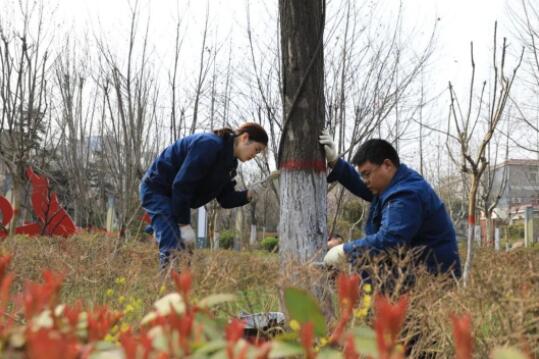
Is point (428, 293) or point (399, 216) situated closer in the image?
point (428, 293)

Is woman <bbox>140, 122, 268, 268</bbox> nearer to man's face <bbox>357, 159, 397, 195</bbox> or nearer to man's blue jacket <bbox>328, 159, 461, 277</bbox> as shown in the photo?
man's face <bbox>357, 159, 397, 195</bbox>

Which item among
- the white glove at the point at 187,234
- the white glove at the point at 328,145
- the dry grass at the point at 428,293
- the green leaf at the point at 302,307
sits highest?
the white glove at the point at 328,145

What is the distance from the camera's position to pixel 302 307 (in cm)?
112

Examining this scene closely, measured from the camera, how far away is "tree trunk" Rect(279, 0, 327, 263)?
3.02 meters

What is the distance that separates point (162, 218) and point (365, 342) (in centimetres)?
250

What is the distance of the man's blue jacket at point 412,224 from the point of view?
2529 mm

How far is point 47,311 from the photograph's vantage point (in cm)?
104

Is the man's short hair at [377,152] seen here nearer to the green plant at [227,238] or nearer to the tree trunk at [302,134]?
the tree trunk at [302,134]

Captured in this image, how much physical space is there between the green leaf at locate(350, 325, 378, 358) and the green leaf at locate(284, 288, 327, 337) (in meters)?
0.08

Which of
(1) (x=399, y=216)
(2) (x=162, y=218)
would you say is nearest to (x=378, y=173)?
(1) (x=399, y=216)

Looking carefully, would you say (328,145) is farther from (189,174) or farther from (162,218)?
(162,218)

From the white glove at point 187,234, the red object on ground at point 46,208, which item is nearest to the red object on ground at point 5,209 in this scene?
the red object on ground at point 46,208

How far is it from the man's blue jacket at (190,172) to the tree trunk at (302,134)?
16.8 inches

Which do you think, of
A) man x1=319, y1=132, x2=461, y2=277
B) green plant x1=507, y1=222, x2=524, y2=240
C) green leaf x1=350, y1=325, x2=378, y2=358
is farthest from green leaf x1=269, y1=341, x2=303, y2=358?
green plant x1=507, y1=222, x2=524, y2=240
